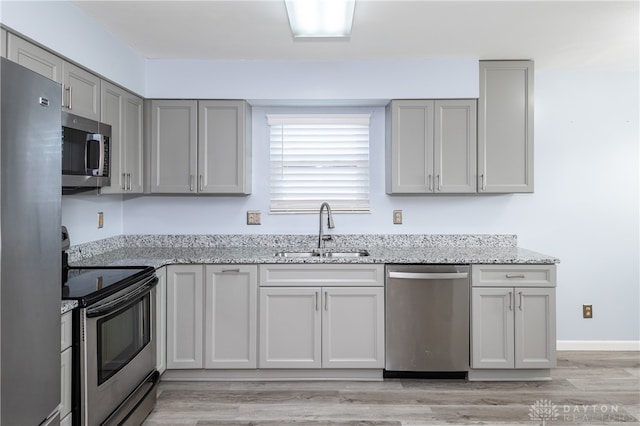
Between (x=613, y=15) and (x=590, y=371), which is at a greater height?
(x=613, y=15)

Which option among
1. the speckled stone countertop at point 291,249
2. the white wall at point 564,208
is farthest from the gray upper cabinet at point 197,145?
the speckled stone countertop at point 291,249

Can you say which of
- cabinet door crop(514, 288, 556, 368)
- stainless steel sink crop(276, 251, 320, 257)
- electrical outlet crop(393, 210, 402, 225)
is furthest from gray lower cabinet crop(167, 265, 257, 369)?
cabinet door crop(514, 288, 556, 368)

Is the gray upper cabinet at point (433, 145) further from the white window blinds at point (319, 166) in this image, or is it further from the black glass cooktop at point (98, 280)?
the black glass cooktop at point (98, 280)

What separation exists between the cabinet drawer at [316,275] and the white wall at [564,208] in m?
0.68

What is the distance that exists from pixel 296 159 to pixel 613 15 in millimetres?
2353

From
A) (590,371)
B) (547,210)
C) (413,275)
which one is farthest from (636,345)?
(413,275)

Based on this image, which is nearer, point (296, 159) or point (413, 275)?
point (413, 275)

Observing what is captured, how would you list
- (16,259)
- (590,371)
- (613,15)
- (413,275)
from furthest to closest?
(590,371)
(413,275)
(613,15)
(16,259)

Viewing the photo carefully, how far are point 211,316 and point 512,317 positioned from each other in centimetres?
210

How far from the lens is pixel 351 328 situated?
3.13m

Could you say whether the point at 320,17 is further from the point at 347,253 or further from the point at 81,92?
the point at 347,253

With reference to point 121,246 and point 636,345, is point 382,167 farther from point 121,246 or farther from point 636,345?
point 636,345

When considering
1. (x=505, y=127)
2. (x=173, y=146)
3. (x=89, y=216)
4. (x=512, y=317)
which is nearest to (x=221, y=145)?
(x=173, y=146)

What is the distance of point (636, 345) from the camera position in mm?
3775
